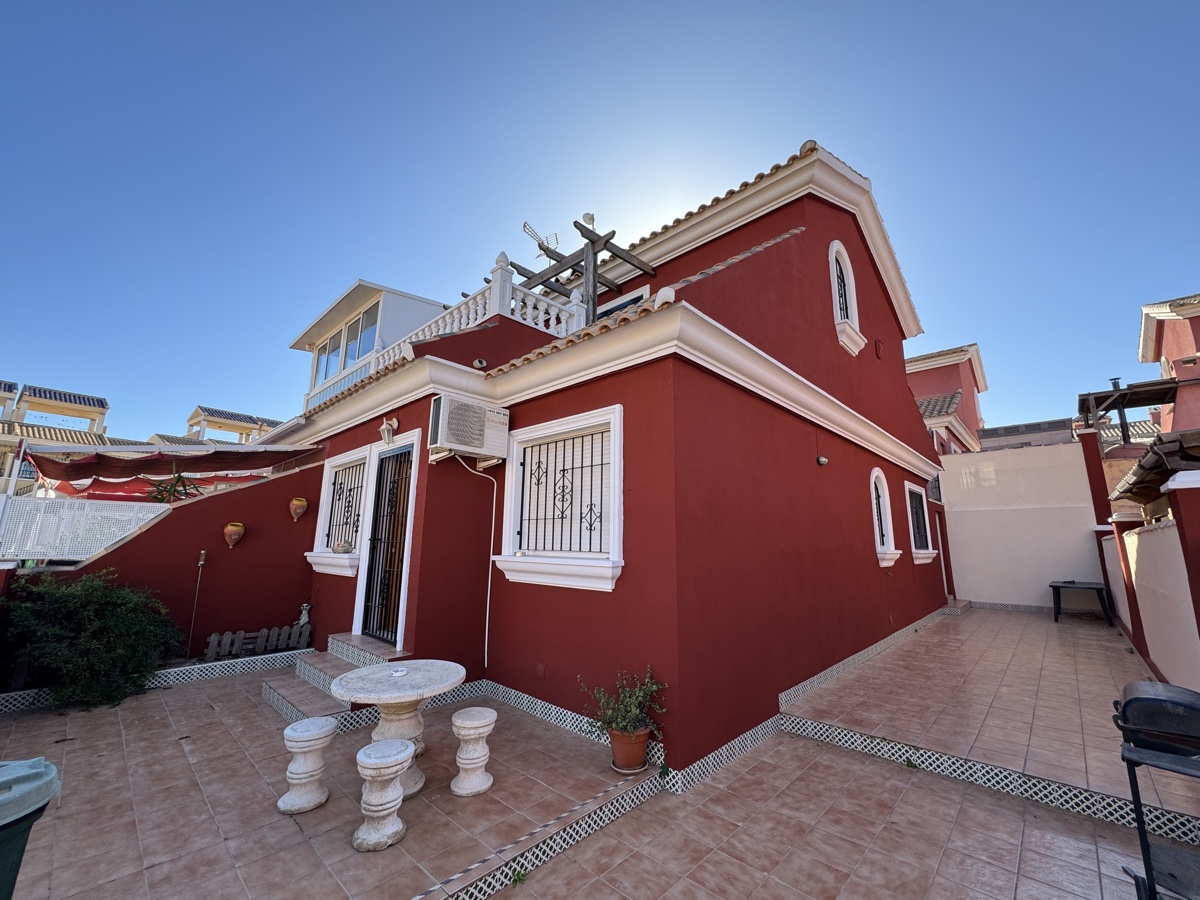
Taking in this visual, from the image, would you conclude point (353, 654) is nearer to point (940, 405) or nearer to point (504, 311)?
point (504, 311)

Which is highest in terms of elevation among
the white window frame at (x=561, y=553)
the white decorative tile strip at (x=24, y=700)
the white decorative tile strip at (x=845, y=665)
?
the white window frame at (x=561, y=553)

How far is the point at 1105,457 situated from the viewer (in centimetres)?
1106

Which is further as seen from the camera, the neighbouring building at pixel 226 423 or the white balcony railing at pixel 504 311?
the neighbouring building at pixel 226 423

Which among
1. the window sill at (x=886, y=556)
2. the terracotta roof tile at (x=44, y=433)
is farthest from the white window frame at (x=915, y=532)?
the terracotta roof tile at (x=44, y=433)

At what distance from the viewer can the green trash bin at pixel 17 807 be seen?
156 centimetres

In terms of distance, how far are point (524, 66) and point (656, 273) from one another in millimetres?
3637

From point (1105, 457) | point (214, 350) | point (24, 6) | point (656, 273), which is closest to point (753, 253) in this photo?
point (656, 273)

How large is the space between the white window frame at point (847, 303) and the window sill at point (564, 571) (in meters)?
5.56

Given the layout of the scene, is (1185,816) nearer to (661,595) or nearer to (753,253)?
(661,595)

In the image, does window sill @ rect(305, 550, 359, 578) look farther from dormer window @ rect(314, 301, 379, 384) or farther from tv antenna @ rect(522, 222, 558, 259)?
tv antenna @ rect(522, 222, 558, 259)

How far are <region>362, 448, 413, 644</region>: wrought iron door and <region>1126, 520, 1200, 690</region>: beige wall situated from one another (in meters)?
7.71

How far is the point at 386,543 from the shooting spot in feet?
20.0

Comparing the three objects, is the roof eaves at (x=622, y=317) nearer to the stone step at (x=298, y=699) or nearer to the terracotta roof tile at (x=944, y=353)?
the stone step at (x=298, y=699)

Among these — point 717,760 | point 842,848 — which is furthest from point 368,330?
point 842,848
